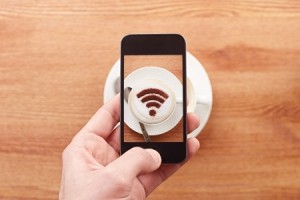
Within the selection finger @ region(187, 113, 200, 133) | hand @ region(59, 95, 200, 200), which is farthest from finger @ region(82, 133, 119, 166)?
finger @ region(187, 113, 200, 133)

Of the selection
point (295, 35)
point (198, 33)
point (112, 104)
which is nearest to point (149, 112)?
point (112, 104)

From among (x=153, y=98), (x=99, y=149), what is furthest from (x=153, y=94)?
(x=99, y=149)

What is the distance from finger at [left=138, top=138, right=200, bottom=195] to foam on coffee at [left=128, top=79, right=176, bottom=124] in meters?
0.05

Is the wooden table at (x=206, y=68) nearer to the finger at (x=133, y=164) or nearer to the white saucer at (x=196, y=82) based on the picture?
the white saucer at (x=196, y=82)

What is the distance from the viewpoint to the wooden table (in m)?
0.70

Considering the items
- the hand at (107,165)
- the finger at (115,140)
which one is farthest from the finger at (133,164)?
the finger at (115,140)

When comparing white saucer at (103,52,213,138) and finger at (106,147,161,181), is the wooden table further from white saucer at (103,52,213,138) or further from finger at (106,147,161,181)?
finger at (106,147,161,181)

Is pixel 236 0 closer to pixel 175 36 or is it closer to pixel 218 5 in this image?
pixel 218 5

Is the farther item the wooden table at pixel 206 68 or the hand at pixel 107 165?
the wooden table at pixel 206 68

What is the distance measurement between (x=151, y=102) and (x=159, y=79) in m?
0.04

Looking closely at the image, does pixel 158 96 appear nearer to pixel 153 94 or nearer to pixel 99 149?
pixel 153 94

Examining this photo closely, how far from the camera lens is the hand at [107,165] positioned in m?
0.54

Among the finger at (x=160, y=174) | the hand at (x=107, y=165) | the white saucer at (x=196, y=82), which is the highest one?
the white saucer at (x=196, y=82)

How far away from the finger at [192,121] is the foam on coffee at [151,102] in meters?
0.03
